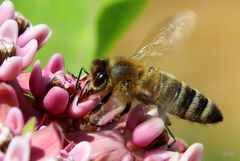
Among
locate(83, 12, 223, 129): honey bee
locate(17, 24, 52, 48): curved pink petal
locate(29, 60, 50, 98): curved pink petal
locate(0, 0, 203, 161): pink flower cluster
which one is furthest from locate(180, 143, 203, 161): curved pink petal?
locate(17, 24, 52, 48): curved pink petal

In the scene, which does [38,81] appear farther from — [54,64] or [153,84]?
[153,84]

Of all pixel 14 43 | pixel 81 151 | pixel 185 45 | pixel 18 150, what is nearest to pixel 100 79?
pixel 14 43

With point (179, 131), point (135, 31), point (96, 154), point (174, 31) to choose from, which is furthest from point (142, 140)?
point (135, 31)

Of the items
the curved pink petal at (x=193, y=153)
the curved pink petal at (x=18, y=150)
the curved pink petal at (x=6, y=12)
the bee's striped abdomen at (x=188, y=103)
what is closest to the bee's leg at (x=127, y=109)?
the bee's striped abdomen at (x=188, y=103)

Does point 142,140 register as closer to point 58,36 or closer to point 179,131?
point 58,36

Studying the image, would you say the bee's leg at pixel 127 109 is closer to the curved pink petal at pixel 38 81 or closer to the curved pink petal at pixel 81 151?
the curved pink petal at pixel 38 81

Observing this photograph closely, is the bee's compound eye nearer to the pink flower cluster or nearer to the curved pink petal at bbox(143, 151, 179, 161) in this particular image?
the pink flower cluster
